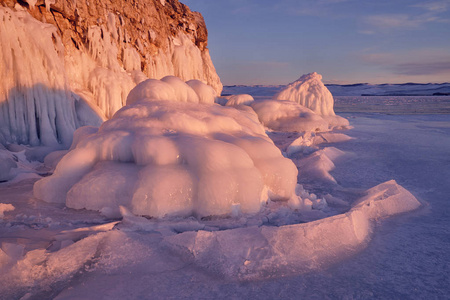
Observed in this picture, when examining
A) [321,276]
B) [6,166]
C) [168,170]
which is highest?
[168,170]

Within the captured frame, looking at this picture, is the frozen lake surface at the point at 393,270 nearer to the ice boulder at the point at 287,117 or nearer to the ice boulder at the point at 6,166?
the ice boulder at the point at 6,166

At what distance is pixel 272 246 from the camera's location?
1964mm

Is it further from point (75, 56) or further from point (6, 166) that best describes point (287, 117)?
point (6, 166)

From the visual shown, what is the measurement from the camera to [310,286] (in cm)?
163

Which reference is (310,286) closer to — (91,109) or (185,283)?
(185,283)

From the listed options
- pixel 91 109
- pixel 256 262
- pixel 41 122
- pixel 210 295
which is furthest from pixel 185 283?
pixel 91 109

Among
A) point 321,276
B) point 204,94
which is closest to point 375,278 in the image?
point 321,276

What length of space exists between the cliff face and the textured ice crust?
490 cm

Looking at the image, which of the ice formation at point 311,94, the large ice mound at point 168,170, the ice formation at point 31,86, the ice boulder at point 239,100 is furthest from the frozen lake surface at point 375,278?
the ice formation at point 311,94

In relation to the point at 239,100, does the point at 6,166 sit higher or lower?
lower

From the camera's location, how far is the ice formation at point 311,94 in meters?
13.8

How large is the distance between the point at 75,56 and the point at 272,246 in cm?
802

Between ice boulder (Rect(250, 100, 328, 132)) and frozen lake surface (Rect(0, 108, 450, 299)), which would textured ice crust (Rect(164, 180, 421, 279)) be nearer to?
frozen lake surface (Rect(0, 108, 450, 299))

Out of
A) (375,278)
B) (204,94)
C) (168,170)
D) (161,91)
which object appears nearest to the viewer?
(375,278)
